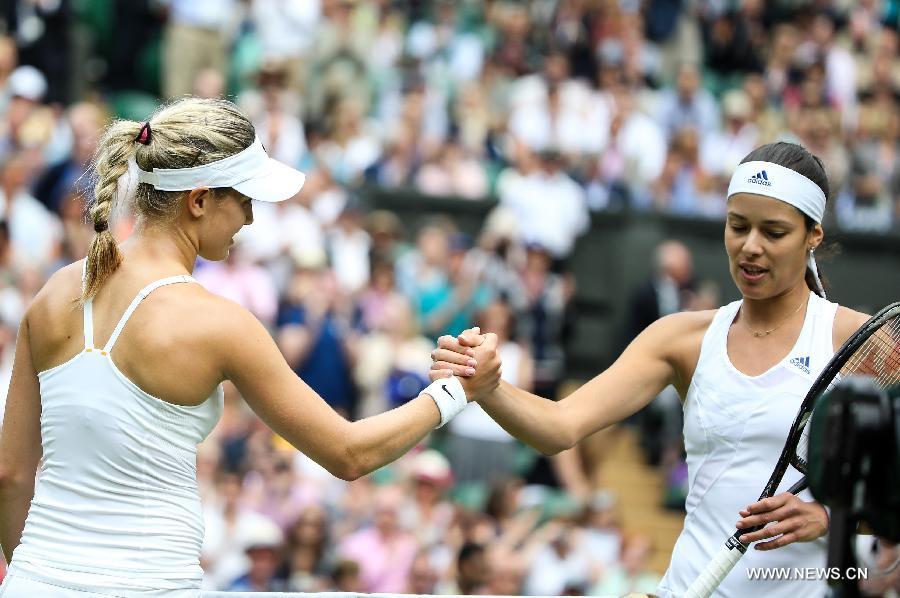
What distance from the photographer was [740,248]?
376 cm

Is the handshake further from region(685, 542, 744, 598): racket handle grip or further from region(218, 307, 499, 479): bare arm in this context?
region(685, 542, 744, 598): racket handle grip

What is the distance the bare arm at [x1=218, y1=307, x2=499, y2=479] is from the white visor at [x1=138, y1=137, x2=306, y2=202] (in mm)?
323

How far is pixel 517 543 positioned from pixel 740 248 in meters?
5.03

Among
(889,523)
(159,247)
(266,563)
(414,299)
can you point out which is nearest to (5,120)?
(414,299)

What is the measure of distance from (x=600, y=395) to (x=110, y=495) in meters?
1.42

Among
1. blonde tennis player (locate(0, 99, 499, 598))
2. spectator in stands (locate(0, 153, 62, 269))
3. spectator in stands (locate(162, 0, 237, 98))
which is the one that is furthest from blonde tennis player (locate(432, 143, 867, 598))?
spectator in stands (locate(162, 0, 237, 98))

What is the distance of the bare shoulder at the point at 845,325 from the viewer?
3.73 metres

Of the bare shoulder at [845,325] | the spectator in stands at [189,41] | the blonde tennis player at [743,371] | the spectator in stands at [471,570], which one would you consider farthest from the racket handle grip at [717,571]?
the spectator in stands at [189,41]

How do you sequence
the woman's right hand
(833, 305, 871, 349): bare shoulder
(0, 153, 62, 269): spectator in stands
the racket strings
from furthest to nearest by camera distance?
(0, 153, 62, 269): spectator in stands → the woman's right hand → (833, 305, 871, 349): bare shoulder → the racket strings

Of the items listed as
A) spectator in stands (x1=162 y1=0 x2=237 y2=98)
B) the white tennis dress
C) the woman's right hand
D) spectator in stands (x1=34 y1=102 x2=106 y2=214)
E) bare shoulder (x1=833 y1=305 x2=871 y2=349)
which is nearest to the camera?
the white tennis dress

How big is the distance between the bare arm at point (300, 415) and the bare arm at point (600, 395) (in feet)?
1.66

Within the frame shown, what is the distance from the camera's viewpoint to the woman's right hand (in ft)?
12.7

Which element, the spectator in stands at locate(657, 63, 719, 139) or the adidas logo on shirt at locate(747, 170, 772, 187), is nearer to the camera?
the adidas logo on shirt at locate(747, 170, 772, 187)

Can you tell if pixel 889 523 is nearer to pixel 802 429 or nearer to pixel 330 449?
pixel 802 429
